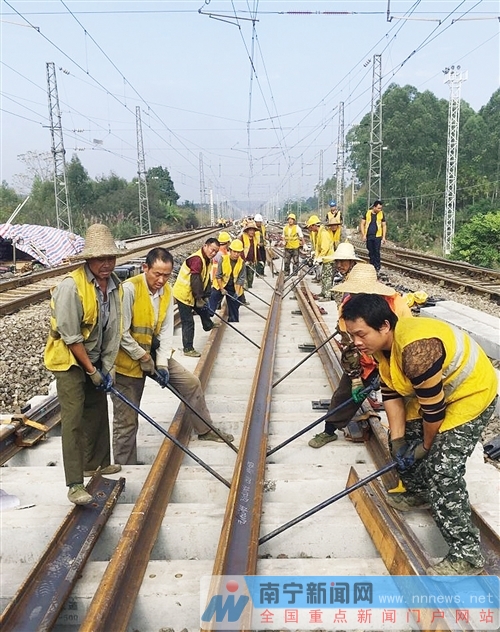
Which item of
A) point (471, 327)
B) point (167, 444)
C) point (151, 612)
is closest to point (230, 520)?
point (151, 612)

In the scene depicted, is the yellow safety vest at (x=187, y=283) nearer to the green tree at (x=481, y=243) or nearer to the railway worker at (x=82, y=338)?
the railway worker at (x=82, y=338)

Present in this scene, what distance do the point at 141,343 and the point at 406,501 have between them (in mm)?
2294

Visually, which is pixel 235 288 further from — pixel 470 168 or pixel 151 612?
pixel 470 168

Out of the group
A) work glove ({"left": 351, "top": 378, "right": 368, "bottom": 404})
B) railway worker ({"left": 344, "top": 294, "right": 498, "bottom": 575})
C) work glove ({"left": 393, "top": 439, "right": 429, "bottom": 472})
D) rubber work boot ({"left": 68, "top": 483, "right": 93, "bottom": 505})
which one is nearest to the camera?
railway worker ({"left": 344, "top": 294, "right": 498, "bottom": 575})

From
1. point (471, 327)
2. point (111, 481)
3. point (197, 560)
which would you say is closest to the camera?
point (197, 560)

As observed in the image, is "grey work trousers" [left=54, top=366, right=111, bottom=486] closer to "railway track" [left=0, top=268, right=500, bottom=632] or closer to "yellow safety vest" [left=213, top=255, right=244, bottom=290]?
"railway track" [left=0, top=268, right=500, bottom=632]

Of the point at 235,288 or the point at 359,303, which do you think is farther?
the point at 235,288

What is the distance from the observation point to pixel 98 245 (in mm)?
3514

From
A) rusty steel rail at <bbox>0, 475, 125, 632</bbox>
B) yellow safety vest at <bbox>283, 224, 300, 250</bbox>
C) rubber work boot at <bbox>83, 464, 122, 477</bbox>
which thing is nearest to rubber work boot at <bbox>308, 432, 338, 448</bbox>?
rubber work boot at <bbox>83, 464, 122, 477</bbox>

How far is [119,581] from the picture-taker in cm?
265

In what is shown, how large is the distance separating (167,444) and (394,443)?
72.4 inches

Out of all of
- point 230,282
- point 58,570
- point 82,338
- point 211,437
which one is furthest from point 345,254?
point 230,282

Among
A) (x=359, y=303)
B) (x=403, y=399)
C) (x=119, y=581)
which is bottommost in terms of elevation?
(x=119, y=581)

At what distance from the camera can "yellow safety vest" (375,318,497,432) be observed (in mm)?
2736
